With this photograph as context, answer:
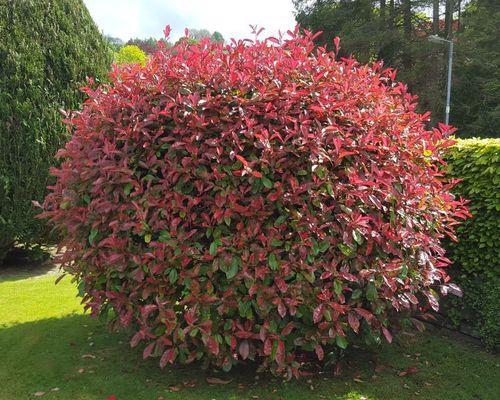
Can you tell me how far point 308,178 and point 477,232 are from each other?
2.19 m

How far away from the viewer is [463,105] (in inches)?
1089

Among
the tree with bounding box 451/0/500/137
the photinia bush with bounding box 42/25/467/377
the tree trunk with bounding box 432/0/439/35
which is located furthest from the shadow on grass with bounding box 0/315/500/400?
the tree trunk with bounding box 432/0/439/35

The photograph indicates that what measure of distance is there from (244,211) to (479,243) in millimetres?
2581

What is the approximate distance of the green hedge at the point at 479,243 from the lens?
15.1 ft

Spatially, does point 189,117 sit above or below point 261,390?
above

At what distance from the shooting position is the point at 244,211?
132 inches

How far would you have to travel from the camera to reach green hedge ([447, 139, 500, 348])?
4.59 metres

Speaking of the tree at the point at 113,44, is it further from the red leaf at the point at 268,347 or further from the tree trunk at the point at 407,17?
the tree trunk at the point at 407,17

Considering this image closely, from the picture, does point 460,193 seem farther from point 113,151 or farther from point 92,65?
point 92,65

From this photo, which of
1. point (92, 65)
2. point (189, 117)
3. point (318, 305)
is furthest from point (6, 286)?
point (318, 305)

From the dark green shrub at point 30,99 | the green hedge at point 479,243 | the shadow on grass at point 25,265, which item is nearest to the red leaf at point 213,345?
the green hedge at point 479,243

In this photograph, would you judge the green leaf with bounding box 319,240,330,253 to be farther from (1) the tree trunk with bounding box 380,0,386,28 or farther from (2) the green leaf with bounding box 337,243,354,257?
(1) the tree trunk with bounding box 380,0,386,28

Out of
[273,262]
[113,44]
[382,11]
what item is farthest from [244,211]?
[113,44]

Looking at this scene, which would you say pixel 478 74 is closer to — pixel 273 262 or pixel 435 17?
pixel 435 17
